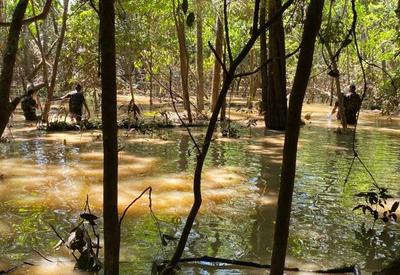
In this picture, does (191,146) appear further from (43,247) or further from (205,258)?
(205,258)

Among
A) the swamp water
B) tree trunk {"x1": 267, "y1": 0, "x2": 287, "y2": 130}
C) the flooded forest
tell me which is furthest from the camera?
tree trunk {"x1": 267, "y1": 0, "x2": 287, "y2": 130}

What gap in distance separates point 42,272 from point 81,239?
2.35ft

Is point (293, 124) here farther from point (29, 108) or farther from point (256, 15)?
point (29, 108)

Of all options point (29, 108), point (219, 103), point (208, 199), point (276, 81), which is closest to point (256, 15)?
point (219, 103)

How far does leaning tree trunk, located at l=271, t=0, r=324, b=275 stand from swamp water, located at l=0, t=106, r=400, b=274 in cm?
221

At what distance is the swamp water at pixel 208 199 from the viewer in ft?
16.7

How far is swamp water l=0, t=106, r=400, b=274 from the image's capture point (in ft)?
16.7

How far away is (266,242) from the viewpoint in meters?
5.42

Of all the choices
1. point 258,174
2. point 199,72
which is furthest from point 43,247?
point 199,72

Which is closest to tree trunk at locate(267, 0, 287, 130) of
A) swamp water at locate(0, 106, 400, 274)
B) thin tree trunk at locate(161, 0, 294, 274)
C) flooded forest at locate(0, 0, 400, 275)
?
flooded forest at locate(0, 0, 400, 275)

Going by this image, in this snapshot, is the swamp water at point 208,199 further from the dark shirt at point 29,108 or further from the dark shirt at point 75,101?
the dark shirt at point 29,108

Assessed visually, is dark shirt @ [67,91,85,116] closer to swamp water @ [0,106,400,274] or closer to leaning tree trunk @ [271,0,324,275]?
swamp water @ [0,106,400,274]

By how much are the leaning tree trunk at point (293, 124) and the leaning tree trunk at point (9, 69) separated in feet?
5.49

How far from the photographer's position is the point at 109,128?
259cm
